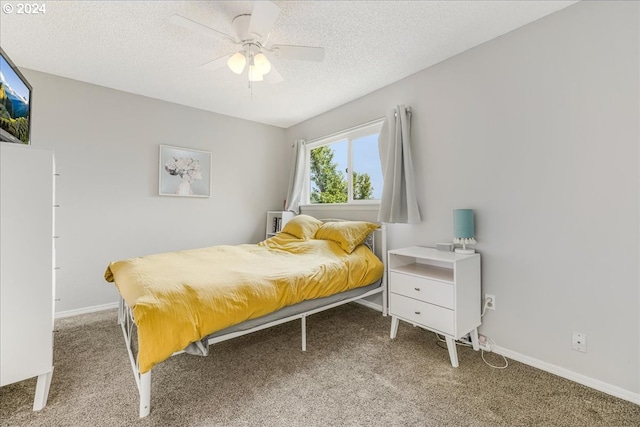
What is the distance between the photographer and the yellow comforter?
1.41 meters

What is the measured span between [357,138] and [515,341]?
2.58 meters

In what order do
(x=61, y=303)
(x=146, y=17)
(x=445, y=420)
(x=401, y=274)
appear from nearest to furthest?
(x=445, y=420) < (x=146, y=17) < (x=401, y=274) < (x=61, y=303)

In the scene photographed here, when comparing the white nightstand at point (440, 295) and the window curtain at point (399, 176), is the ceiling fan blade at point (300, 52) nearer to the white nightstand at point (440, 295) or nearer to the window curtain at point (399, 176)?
the window curtain at point (399, 176)

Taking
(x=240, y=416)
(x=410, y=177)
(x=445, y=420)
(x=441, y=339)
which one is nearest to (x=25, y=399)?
(x=240, y=416)

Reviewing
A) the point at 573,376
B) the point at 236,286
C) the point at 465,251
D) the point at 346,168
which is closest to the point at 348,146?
the point at 346,168

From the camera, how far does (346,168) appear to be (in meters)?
3.61

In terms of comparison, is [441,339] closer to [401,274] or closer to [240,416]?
[401,274]

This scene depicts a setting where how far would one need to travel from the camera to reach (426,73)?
262 cm

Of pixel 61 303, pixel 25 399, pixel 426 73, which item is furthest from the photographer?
pixel 61 303

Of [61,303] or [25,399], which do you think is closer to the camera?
[25,399]

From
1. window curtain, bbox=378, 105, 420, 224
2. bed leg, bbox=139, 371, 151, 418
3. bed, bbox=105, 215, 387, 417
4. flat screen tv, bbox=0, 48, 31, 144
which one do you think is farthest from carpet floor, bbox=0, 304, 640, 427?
flat screen tv, bbox=0, 48, 31, 144

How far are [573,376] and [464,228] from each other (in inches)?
45.3

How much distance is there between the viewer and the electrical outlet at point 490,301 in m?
2.17

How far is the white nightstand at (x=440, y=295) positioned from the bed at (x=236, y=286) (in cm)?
38
